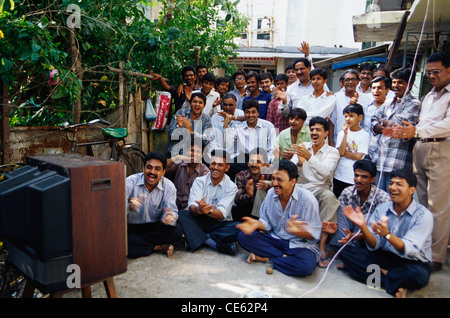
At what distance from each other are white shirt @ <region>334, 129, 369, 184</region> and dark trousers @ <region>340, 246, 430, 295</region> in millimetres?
1099

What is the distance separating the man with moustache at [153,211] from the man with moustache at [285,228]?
817 mm

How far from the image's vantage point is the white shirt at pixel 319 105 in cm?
493

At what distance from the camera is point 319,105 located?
5008 mm

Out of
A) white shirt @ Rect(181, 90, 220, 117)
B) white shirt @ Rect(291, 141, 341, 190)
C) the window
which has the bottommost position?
white shirt @ Rect(291, 141, 341, 190)

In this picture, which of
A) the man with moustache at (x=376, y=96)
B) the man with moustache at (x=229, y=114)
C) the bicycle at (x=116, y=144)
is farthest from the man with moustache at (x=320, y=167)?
the bicycle at (x=116, y=144)

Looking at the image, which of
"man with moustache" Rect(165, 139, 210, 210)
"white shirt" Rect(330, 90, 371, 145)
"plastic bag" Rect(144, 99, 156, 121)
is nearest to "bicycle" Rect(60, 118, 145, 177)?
"plastic bag" Rect(144, 99, 156, 121)

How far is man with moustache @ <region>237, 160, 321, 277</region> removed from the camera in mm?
3500

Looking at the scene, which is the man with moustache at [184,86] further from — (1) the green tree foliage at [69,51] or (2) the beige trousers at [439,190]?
(2) the beige trousers at [439,190]

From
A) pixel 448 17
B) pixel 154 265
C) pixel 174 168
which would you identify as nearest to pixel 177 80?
pixel 174 168

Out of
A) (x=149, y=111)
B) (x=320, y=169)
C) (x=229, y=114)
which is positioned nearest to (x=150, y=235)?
(x=320, y=169)

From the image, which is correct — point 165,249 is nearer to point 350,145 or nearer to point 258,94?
point 350,145

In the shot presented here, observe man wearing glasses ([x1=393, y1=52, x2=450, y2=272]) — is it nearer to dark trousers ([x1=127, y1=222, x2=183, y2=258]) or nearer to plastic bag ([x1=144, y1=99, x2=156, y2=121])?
dark trousers ([x1=127, y1=222, x2=183, y2=258])

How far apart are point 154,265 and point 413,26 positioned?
616 cm

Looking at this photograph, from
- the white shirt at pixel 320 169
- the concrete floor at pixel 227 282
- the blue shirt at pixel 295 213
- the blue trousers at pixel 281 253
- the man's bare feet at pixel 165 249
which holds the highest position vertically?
the white shirt at pixel 320 169
